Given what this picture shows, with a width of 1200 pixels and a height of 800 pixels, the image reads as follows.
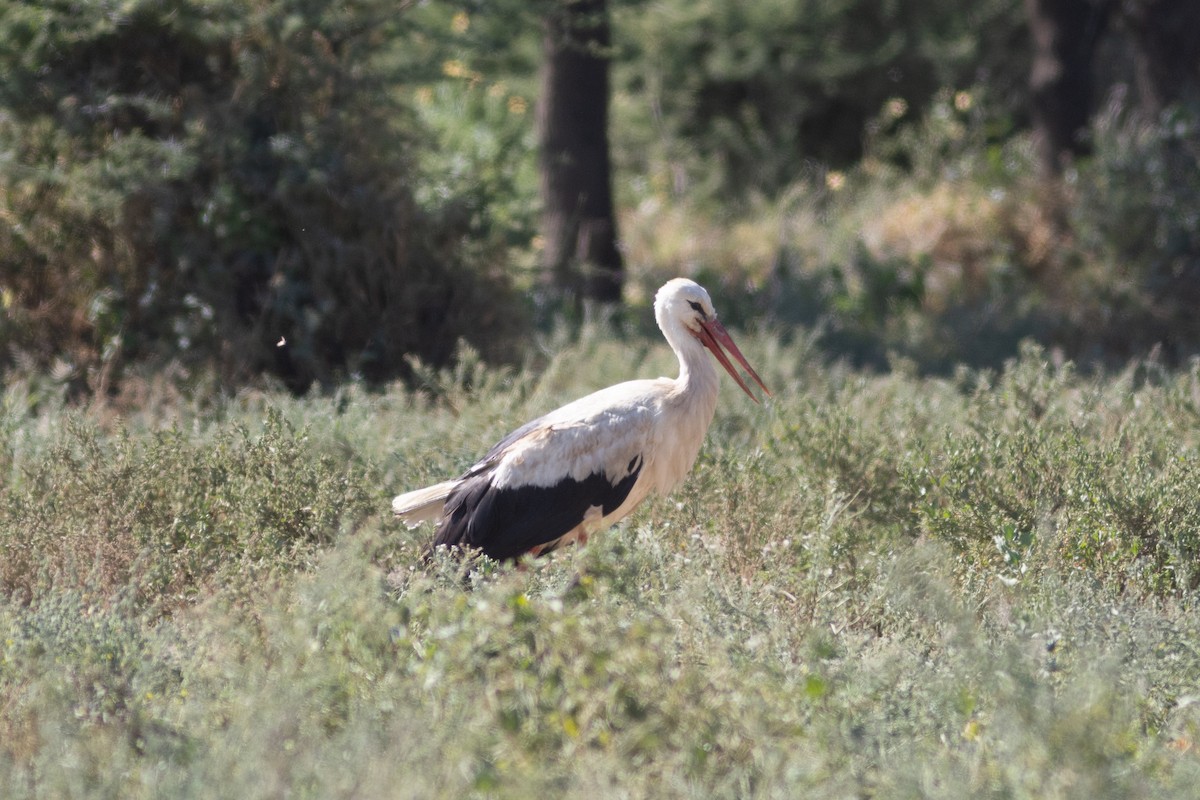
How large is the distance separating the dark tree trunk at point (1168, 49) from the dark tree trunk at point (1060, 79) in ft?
2.12

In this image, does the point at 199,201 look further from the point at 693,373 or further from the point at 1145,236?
the point at 1145,236

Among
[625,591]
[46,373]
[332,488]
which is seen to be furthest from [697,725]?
[46,373]

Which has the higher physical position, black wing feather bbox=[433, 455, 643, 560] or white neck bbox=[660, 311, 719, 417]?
white neck bbox=[660, 311, 719, 417]

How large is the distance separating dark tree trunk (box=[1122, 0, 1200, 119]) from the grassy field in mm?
6321

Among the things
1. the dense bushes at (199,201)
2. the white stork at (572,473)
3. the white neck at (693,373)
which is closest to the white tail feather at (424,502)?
the white stork at (572,473)

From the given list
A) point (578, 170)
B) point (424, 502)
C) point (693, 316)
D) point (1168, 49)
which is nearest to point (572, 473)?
point (424, 502)

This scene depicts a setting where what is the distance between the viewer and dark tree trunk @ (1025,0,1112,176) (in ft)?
41.9

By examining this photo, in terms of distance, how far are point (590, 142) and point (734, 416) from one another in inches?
178

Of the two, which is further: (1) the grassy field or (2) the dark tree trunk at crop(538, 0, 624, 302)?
(2) the dark tree trunk at crop(538, 0, 624, 302)

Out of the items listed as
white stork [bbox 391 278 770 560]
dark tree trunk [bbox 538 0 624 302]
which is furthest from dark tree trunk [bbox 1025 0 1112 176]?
white stork [bbox 391 278 770 560]

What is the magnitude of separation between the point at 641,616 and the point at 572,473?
127cm

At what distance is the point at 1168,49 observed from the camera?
12.2 meters

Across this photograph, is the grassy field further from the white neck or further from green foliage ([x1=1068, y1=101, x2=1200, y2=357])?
green foliage ([x1=1068, y1=101, x2=1200, y2=357])

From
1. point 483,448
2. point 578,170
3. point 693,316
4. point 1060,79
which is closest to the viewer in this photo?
point 693,316
